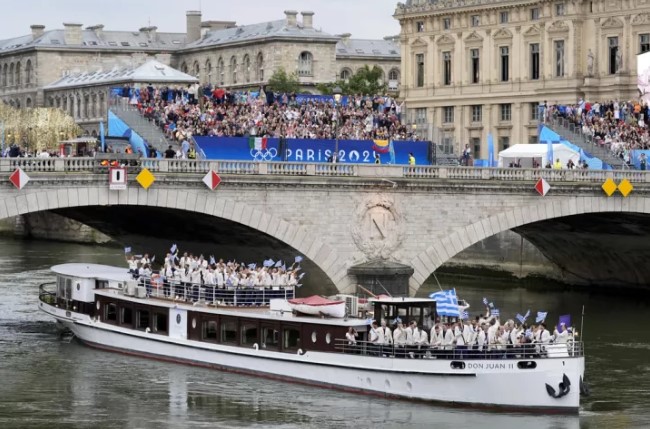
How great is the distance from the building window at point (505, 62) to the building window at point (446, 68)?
443 cm

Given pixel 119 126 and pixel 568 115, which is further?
pixel 568 115

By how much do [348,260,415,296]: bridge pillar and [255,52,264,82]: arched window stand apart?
96635 mm

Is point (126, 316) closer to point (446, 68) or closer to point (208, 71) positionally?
point (446, 68)

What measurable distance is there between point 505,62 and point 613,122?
21.2 metres

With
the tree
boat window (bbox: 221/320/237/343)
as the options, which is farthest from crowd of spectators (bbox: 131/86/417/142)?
the tree

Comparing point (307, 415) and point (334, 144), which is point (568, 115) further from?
point (307, 415)

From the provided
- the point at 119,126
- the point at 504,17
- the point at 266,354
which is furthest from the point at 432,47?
the point at 266,354

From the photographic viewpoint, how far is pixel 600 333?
71875 millimetres

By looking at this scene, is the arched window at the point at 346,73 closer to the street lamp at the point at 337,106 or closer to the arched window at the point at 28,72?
the arched window at the point at 28,72

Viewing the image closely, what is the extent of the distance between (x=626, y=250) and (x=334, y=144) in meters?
15.1

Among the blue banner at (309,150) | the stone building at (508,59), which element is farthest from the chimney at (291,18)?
the blue banner at (309,150)

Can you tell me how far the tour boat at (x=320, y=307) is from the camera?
59.3 m

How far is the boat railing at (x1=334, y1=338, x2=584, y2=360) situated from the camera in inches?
2186

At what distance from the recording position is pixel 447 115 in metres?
116
